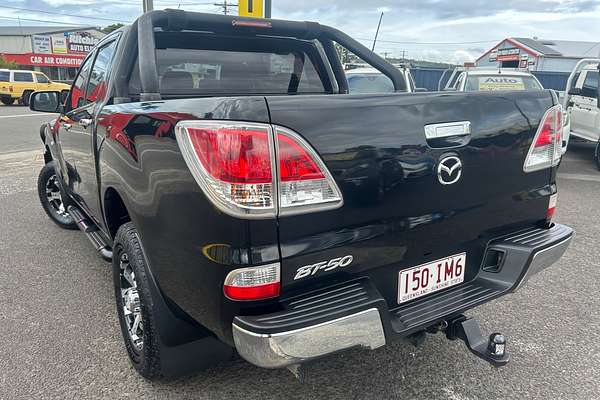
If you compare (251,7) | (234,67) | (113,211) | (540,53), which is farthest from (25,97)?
(540,53)

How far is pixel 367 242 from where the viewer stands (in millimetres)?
1907

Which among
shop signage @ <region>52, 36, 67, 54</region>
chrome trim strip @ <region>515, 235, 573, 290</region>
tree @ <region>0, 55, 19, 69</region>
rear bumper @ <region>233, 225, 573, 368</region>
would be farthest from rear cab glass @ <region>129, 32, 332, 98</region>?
shop signage @ <region>52, 36, 67, 54</region>

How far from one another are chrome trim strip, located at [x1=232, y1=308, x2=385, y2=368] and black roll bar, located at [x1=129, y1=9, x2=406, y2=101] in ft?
4.70

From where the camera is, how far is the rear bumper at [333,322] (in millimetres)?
1685

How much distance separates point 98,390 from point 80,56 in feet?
165

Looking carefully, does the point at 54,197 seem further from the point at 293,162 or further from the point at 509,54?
the point at 509,54

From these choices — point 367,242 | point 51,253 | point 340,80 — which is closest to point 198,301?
point 367,242

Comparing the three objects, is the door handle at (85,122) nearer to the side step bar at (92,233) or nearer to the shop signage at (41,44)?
the side step bar at (92,233)

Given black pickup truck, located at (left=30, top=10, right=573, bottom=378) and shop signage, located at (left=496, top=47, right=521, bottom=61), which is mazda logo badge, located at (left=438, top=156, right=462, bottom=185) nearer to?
black pickup truck, located at (left=30, top=10, right=573, bottom=378)

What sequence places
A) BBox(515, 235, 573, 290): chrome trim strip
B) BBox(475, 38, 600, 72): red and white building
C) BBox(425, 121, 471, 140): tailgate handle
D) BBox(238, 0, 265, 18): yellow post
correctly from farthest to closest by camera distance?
BBox(475, 38, 600, 72): red and white building
BBox(238, 0, 265, 18): yellow post
BBox(515, 235, 573, 290): chrome trim strip
BBox(425, 121, 471, 140): tailgate handle

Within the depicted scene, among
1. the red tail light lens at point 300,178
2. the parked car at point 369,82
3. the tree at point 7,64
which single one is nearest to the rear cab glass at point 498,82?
the parked car at point 369,82

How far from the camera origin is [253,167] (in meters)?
1.65

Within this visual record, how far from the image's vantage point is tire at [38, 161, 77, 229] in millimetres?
5008

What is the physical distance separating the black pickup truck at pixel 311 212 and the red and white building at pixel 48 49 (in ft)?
156
